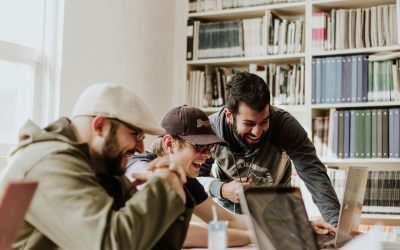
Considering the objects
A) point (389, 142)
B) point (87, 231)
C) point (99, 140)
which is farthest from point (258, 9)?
point (87, 231)

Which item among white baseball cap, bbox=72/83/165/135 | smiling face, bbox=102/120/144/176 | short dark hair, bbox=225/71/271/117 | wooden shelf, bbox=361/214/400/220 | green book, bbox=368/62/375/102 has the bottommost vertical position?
wooden shelf, bbox=361/214/400/220

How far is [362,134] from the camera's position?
293cm

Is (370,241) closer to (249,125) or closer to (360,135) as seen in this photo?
(249,125)

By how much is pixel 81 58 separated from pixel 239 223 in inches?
58.2

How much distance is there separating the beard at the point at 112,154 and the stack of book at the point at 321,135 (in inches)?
88.7

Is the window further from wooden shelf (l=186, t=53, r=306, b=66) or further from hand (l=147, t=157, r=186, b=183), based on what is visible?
hand (l=147, t=157, r=186, b=183)

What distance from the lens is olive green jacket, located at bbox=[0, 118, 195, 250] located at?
84 cm

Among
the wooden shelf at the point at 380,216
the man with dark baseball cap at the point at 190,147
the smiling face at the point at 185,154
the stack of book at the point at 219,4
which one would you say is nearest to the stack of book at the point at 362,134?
the wooden shelf at the point at 380,216

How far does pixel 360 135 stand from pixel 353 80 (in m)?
0.40

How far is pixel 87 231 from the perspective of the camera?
32.8 inches

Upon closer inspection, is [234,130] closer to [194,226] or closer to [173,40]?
[194,226]

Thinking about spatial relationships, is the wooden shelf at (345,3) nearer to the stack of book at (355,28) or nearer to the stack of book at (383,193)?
the stack of book at (355,28)

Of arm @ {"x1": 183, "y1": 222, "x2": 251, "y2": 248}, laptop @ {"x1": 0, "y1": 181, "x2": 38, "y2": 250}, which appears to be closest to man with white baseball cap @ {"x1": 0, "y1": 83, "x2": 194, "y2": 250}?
laptop @ {"x1": 0, "y1": 181, "x2": 38, "y2": 250}

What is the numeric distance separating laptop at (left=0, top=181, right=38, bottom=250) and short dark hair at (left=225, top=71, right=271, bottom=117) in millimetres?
1315
